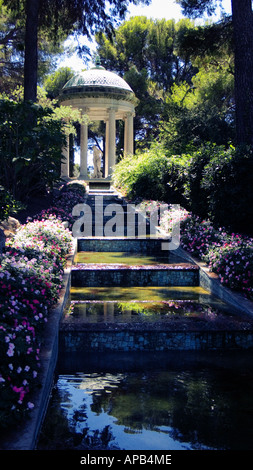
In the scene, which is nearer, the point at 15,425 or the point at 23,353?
the point at 15,425

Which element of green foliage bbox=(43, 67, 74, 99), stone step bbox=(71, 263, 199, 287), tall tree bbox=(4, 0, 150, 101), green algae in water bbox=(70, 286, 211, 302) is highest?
green foliage bbox=(43, 67, 74, 99)

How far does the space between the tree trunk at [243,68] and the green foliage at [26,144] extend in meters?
4.67

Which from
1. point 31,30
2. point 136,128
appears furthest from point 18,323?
point 136,128

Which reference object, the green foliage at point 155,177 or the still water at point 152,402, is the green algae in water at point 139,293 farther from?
the green foliage at point 155,177

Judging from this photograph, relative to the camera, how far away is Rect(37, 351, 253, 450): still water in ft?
10.7

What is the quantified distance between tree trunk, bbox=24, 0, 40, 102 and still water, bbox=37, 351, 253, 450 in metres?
11.1

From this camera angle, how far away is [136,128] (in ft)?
125

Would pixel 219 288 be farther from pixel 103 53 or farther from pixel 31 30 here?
pixel 103 53

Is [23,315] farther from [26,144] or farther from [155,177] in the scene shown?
[155,177]

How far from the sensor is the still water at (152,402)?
3271 mm

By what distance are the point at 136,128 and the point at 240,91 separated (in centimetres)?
Result: 2751

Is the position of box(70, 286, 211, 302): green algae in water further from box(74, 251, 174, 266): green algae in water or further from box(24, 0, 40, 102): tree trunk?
box(24, 0, 40, 102): tree trunk

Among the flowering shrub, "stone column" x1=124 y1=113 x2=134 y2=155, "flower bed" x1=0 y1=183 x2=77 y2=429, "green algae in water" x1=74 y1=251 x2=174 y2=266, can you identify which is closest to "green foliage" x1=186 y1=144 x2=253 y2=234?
the flowering shrub

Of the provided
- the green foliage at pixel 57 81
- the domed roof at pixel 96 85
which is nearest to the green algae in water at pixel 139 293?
the domed roof at pixel 96 85
